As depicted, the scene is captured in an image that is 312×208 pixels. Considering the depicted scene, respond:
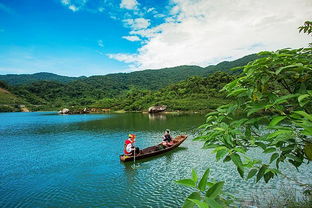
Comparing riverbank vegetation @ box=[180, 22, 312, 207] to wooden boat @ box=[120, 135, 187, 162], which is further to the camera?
wooden boat @ box=[120, 135, 187, 162]

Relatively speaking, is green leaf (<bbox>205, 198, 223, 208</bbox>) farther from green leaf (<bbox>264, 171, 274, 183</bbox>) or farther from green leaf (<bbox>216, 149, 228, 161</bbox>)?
green leaf (<bbox>264, 171, 274, 183</bbox>)

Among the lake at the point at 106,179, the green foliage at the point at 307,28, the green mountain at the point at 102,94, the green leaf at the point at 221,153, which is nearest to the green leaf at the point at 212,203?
the green leaf at the point at 221,153

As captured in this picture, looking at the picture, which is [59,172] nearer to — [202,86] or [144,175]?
[144,175]

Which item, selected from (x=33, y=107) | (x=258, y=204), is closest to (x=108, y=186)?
(x=258, y=204)

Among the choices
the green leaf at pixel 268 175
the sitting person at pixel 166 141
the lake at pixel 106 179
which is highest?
the green leaf at pixel 268 175

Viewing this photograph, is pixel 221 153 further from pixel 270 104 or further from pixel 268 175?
pixel 268 175

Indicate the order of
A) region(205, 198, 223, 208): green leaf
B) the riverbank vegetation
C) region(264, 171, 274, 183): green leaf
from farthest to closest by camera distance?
1. region(264, 171, 274, 183): green leaf
2. the riverbank vegetation
3. region(205, 198, 223, 208): green leaf

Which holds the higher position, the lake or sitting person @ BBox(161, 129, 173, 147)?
sitting person @ BBox(161, 129, 173, 147)

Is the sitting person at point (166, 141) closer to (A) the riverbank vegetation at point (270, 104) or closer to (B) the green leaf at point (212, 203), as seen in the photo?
(A) the riverbank vegetation at point (270, 104)

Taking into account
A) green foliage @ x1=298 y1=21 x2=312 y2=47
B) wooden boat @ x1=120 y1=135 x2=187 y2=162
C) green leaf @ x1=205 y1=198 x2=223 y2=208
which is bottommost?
wooden boat @ x1=120 y1=135 x2=187 y2=162

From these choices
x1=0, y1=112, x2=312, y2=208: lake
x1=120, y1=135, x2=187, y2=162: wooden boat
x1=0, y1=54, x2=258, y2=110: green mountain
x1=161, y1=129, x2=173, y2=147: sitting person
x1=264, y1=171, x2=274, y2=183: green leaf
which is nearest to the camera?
x1=264, y1=171, x2=274, y2=183: green leaf

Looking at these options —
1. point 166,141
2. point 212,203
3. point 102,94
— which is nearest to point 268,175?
point 212,203

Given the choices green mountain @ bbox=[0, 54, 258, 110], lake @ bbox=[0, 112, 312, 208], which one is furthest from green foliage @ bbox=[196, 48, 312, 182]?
green mountain @ bbox=[0, 54, 258, 110]

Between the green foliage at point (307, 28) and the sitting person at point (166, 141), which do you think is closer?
the green foliage at point (307, 28)
